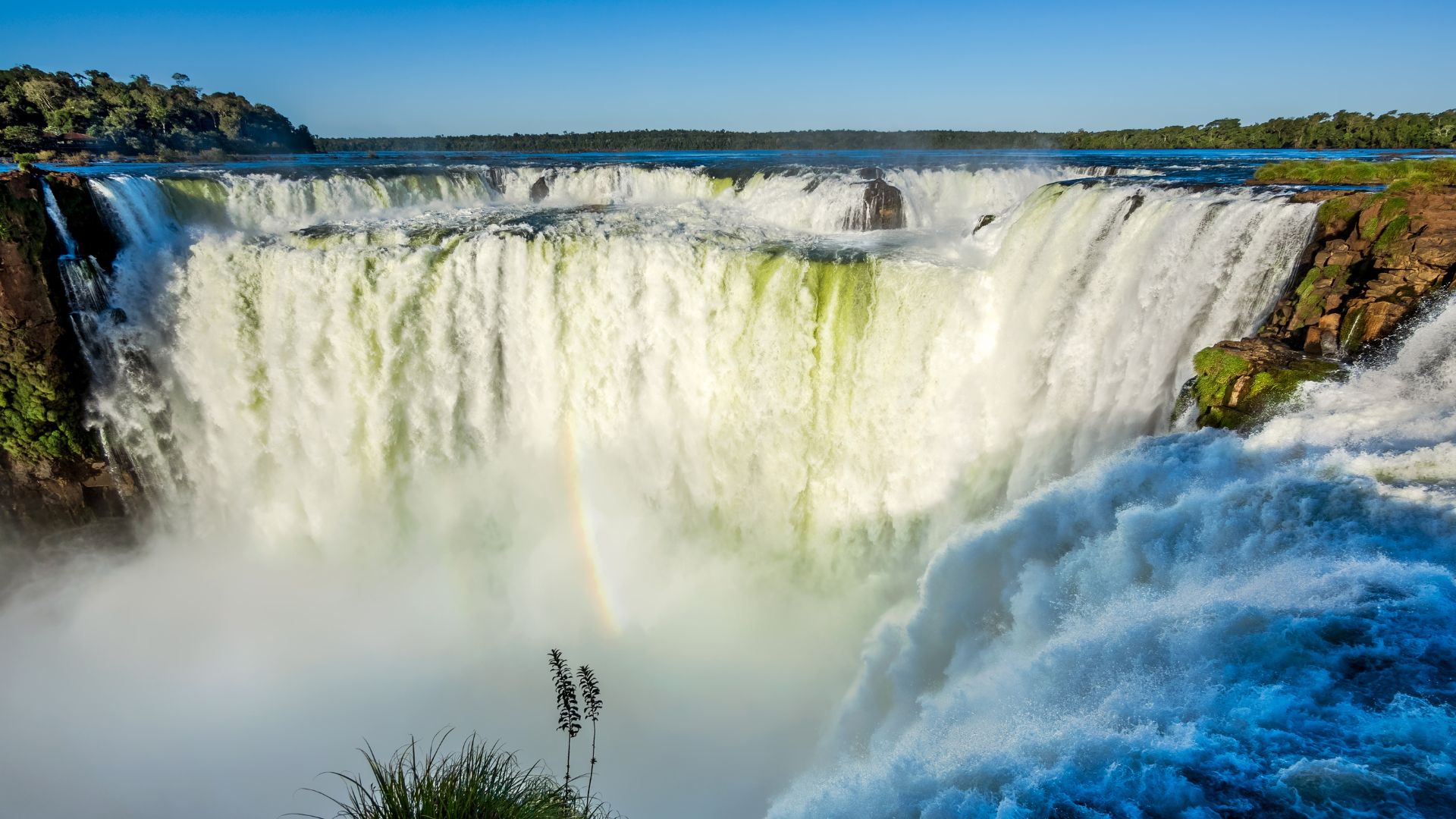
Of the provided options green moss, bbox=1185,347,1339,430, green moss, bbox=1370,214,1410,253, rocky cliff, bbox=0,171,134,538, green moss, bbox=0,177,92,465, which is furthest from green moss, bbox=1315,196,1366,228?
green moss, bbox=0,177,92,465

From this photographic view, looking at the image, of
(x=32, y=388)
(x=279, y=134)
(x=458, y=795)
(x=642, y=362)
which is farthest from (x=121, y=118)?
(x=458, y=795)

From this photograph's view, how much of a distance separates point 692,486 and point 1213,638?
856 cm

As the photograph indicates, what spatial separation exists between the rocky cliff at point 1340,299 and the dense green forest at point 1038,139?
20.0m

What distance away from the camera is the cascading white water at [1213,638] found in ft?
10.2

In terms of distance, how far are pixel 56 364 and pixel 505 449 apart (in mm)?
7511

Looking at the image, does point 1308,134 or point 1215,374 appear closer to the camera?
point 1215,374

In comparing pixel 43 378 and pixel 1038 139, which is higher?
pixel 1038 139

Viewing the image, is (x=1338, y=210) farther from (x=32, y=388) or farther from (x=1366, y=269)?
(x=32, y=388)

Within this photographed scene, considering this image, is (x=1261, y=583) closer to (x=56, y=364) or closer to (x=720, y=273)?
(x=720, y=273)

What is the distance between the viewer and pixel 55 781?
30.2ft

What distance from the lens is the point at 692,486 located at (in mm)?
11836

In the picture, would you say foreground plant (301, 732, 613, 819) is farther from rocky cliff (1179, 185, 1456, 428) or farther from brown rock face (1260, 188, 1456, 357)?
brown rock face (1260, 188, 1456, 357)

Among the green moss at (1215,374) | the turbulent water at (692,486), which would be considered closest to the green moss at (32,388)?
the turbulent water at (692,486)

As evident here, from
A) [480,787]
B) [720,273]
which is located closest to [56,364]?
[720,273]
